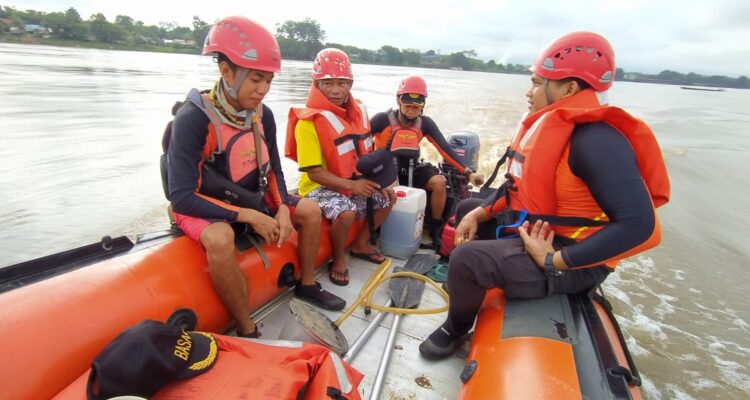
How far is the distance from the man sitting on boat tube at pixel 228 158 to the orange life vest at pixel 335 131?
566mm

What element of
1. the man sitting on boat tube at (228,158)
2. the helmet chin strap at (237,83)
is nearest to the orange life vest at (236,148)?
the man sitting on boat tube at (228,158)

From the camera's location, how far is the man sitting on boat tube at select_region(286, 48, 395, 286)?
269 centimetres

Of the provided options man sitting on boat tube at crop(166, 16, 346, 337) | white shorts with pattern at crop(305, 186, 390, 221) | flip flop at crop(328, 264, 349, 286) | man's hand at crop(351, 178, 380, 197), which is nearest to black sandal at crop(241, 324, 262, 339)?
man sitting on boat tube at crop(166, 16, 346, 337)

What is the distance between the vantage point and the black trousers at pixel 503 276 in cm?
166

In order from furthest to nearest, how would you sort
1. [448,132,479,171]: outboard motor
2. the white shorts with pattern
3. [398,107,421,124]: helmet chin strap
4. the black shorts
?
[448,132,479,171]: outboard motor
the black shorts
[398,107,421,124]: helmet chin strap
the white shorts with pattern

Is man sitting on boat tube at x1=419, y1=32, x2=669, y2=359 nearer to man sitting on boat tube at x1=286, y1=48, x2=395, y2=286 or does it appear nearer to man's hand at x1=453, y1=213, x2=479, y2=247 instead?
man's hand at x1=453, y1=213, x2=479, y2=247

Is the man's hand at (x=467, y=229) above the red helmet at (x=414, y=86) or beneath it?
beneath

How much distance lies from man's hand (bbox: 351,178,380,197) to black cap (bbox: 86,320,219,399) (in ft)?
5.41

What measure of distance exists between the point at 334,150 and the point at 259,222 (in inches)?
38.6

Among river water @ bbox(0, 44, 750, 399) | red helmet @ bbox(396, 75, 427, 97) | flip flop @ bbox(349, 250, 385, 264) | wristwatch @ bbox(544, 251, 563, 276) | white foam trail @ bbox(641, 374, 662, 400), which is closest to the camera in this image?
wristwatch @ bbox(544, 251, 563, 276)

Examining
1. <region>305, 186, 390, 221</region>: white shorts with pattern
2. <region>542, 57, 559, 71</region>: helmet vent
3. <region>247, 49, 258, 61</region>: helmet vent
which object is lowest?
<region>305, 186, 390, 221</region>: white shorts with pattern

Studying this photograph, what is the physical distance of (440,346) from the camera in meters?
2.00

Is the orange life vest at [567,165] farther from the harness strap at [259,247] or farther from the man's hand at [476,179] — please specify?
the man's hand at [476,179]

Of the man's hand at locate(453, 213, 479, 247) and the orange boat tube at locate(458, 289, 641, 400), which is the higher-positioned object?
the man's hand at locate(453, 213, 479, 247)
